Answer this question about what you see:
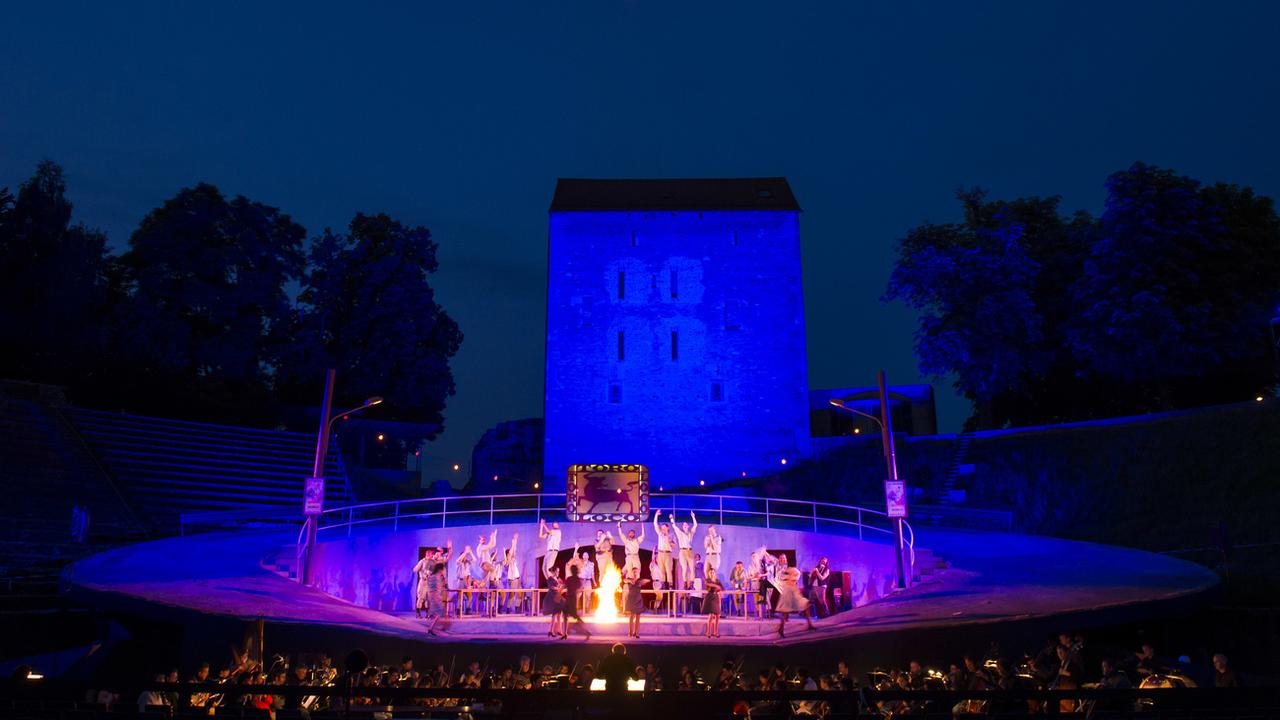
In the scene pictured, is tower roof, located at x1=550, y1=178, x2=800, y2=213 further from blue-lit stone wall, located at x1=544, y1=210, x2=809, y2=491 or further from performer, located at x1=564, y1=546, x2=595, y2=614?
performer, located at x1=564, y1=546, x2=595, y2=614

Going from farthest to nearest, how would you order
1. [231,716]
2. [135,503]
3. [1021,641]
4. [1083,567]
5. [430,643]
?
[135,503]
[1083,567]
[430,643]
[1021,641]
[231,716]

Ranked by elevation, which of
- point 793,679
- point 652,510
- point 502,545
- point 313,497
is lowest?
point 793,679

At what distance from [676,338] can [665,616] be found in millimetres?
22514

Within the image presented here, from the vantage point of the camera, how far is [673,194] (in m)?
46.5

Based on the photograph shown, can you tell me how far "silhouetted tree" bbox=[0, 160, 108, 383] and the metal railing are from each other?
58.7 feet

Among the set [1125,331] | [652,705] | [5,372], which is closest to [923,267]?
[1125,331]

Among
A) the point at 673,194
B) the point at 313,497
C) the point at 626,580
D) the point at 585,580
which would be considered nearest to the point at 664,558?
the point at 585,580

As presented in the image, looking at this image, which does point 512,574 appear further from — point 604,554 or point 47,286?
point 47,286

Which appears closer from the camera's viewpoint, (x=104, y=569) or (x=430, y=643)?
(x=430, y=643)

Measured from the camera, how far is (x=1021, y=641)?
1459 cm

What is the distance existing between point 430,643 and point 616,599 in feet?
21.1

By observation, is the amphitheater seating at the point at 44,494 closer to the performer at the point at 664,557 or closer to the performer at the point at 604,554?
the performer at the point at 604,554

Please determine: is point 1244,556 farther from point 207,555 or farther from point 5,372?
Result: point 5,372

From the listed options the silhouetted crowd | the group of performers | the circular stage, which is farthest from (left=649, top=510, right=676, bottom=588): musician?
the silhouetted crowd
